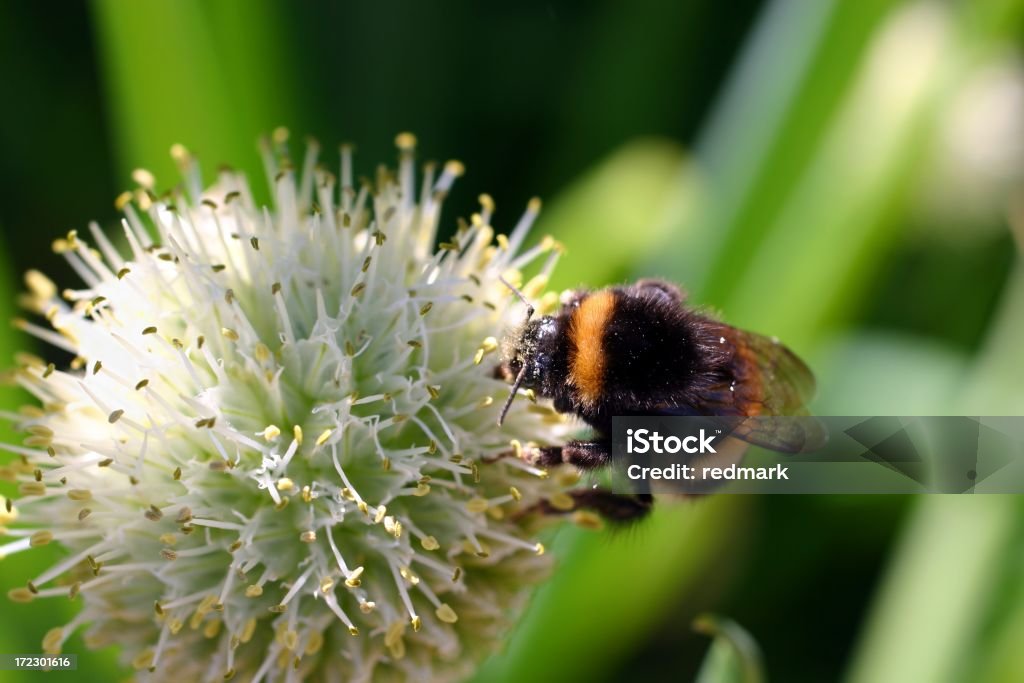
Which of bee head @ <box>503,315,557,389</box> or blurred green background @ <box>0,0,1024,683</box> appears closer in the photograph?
bee head @ <box>503,315,557,389</box>

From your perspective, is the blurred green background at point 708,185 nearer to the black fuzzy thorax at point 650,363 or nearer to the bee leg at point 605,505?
the bee leg at point 605,505

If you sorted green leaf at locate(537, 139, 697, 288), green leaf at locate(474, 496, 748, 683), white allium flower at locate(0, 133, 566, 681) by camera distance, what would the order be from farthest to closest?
green leaf at locate(537, 139, 697, 288) < green leaf at locate(474, 496, 748, 683) < white allium flower at locate(0, 133, 566, 681)

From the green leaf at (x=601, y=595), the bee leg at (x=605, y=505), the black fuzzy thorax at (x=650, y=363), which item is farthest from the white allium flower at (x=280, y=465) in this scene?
the green leaf at (x=601, y=595)

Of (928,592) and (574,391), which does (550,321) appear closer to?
(574,391)

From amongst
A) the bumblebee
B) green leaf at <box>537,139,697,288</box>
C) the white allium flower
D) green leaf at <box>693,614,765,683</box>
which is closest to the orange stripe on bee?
the bumblebee

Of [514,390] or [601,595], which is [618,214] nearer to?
[601,595]

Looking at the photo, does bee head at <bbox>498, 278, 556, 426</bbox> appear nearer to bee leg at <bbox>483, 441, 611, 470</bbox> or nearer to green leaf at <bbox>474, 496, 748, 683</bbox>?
bee leg at <bbox>483, 441, 611, 470</bbox>

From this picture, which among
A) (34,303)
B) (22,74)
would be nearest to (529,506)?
(34,303)
